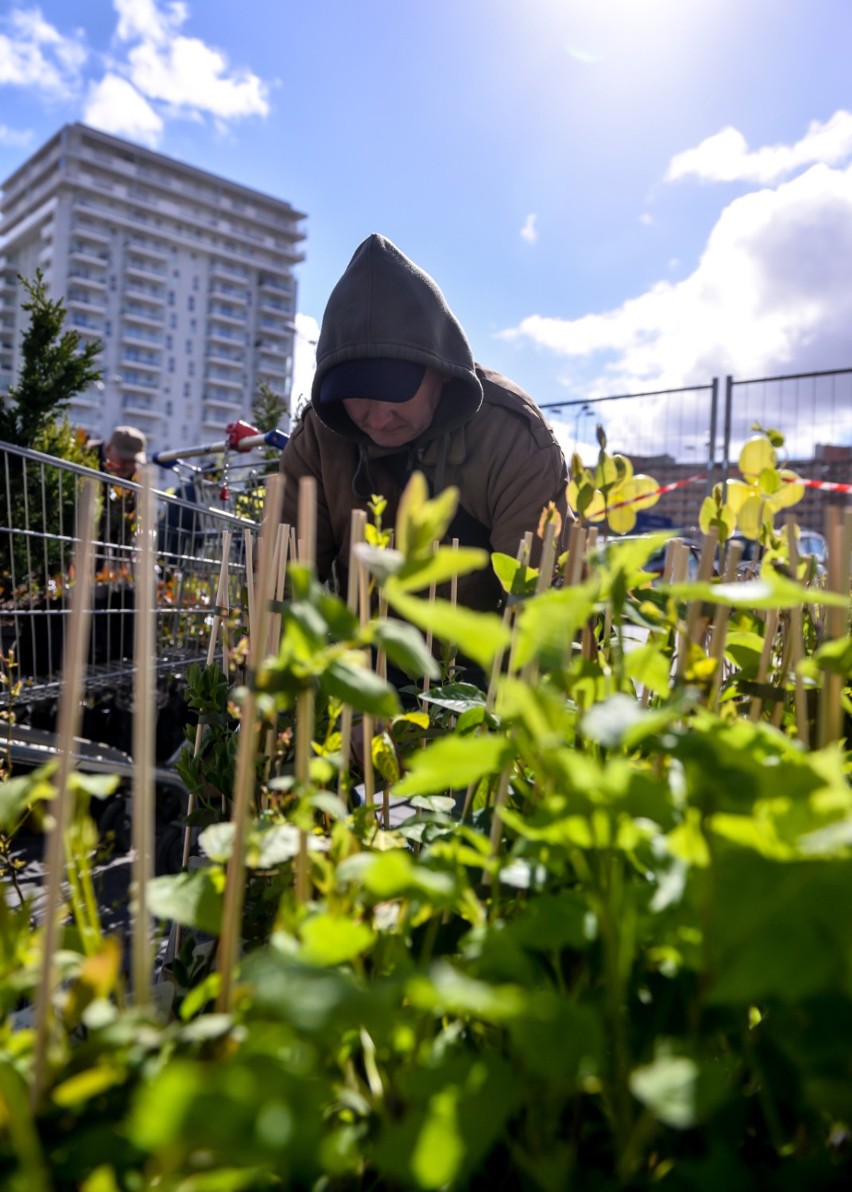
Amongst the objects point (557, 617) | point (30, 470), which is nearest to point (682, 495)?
point (30, 470)

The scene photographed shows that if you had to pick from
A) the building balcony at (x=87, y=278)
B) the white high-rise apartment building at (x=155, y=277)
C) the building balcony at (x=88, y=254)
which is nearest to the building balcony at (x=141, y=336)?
the white high-rise apartment building at (x=155, y=277)

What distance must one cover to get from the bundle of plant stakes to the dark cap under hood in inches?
58.7

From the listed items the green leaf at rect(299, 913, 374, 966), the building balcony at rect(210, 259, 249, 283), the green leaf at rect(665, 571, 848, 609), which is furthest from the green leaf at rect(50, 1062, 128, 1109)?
the building balcony at rect(210, 259, 249, 283)

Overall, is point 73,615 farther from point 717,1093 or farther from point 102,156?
point 102,156

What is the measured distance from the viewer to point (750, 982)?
31cm

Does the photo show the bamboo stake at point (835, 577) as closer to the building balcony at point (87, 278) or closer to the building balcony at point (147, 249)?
the building balcony at point (87, 278)

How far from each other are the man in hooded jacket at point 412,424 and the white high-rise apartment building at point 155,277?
53453mm

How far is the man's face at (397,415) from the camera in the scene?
202 centimetres

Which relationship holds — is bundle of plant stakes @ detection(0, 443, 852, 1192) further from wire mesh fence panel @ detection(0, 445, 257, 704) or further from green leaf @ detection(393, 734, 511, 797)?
wire mesh fence panel @ detection(0, 445, 257, 704)

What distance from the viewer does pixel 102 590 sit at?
3.44 meters

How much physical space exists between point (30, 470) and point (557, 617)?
14.9ft

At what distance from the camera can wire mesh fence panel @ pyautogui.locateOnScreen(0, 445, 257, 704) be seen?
2820mm

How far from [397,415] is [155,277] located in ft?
207

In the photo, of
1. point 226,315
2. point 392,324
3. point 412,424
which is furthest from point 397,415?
point 226,315
